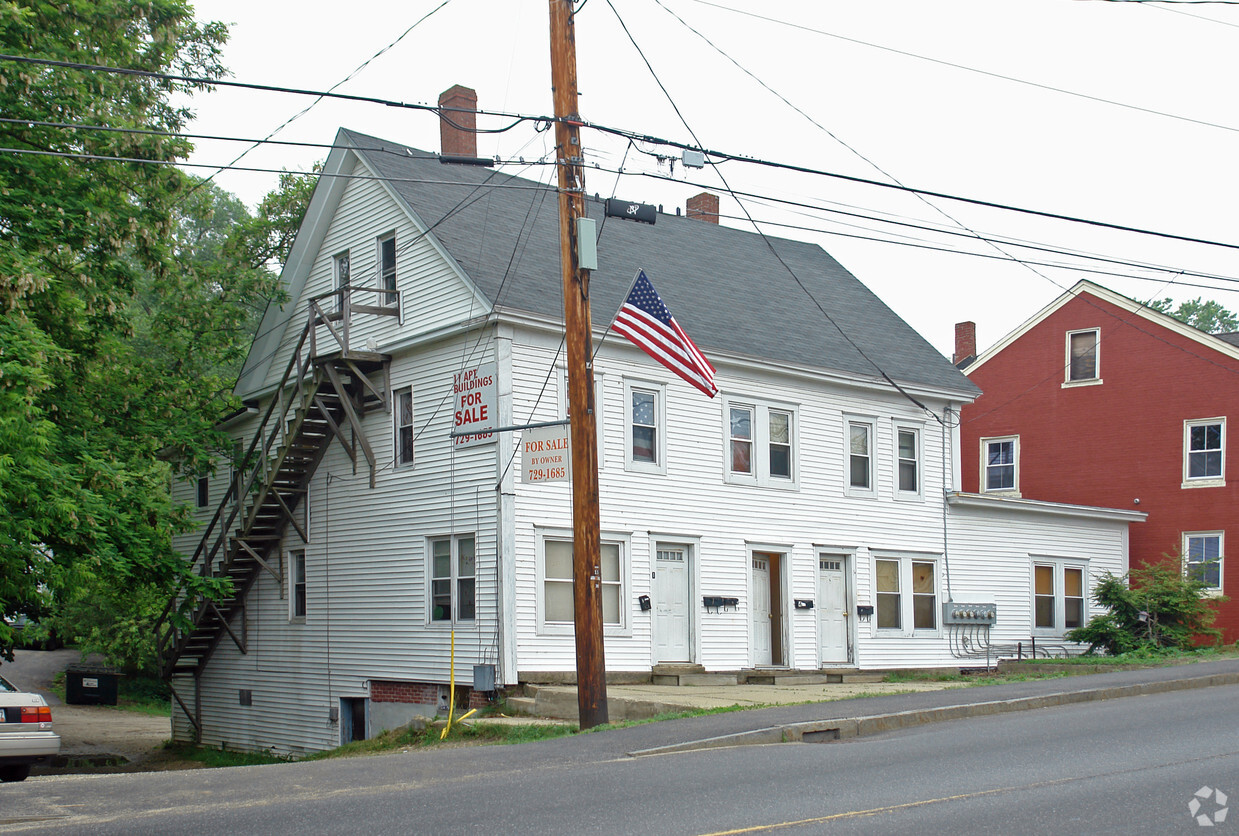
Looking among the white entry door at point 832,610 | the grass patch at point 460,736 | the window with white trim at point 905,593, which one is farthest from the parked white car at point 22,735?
the window with white trim at point 905,593

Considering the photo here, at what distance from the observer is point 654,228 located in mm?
27125

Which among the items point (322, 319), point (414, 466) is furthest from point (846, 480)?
point (322, 319)

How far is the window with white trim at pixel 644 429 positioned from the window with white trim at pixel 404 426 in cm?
387

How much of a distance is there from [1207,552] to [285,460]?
2364 cm

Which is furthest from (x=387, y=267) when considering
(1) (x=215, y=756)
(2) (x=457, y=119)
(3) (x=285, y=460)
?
(1) (x=215, y=756)

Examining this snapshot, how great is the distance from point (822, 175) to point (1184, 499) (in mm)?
20239

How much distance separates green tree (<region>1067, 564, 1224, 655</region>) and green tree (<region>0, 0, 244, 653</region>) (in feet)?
64.7

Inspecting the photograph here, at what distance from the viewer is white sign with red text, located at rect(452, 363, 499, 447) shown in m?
18.3

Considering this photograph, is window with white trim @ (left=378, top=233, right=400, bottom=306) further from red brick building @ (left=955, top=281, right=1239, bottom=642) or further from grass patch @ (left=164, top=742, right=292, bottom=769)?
red brick building @ (left=955, top=281, right=1239, bottom=642)

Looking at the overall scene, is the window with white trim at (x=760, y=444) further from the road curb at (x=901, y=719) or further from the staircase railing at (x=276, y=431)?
the road curb at (x=901, y=719)

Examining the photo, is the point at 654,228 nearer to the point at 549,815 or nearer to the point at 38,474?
the point at 38,474

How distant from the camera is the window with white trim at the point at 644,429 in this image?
21.4 m

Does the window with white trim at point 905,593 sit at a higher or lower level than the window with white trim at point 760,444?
lower

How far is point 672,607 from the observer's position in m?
21.8
